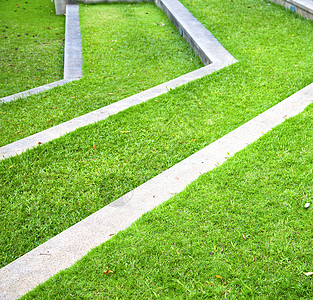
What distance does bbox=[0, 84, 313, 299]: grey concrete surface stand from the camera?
8.21 feet

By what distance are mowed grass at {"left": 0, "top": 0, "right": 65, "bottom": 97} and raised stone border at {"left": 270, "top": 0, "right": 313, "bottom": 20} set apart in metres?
6.71

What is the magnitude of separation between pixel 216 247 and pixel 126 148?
6.57ft

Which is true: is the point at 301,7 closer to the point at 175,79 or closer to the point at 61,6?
the point at 175,79

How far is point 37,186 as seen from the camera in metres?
3.64

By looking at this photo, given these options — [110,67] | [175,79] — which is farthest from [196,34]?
[175,79]

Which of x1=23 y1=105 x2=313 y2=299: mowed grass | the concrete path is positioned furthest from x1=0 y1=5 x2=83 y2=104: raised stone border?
x1=23 y1=105 x2=313 y2=299: mowed grass

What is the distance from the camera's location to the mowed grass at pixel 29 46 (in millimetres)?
6836

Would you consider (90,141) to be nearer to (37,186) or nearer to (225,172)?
(37,186)

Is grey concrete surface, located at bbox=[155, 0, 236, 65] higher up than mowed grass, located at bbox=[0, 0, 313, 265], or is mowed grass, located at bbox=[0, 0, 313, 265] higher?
grey concrete surface, located at bbox=[155, 0, 236, 65]

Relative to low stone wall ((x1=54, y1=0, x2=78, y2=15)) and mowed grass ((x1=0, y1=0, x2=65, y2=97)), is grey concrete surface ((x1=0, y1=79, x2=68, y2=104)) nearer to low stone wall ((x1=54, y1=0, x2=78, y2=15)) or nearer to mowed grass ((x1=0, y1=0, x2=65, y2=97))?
mowed grass ((x1=0, y1=0, x2=65, y2=97))

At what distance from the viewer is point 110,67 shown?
6.99m

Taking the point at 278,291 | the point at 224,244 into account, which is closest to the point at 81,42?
the point at 224,244

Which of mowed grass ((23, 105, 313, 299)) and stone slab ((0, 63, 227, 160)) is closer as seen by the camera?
mowed grass ((23, 105, 313, 299))

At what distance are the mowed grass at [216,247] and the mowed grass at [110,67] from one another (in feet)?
9.50
